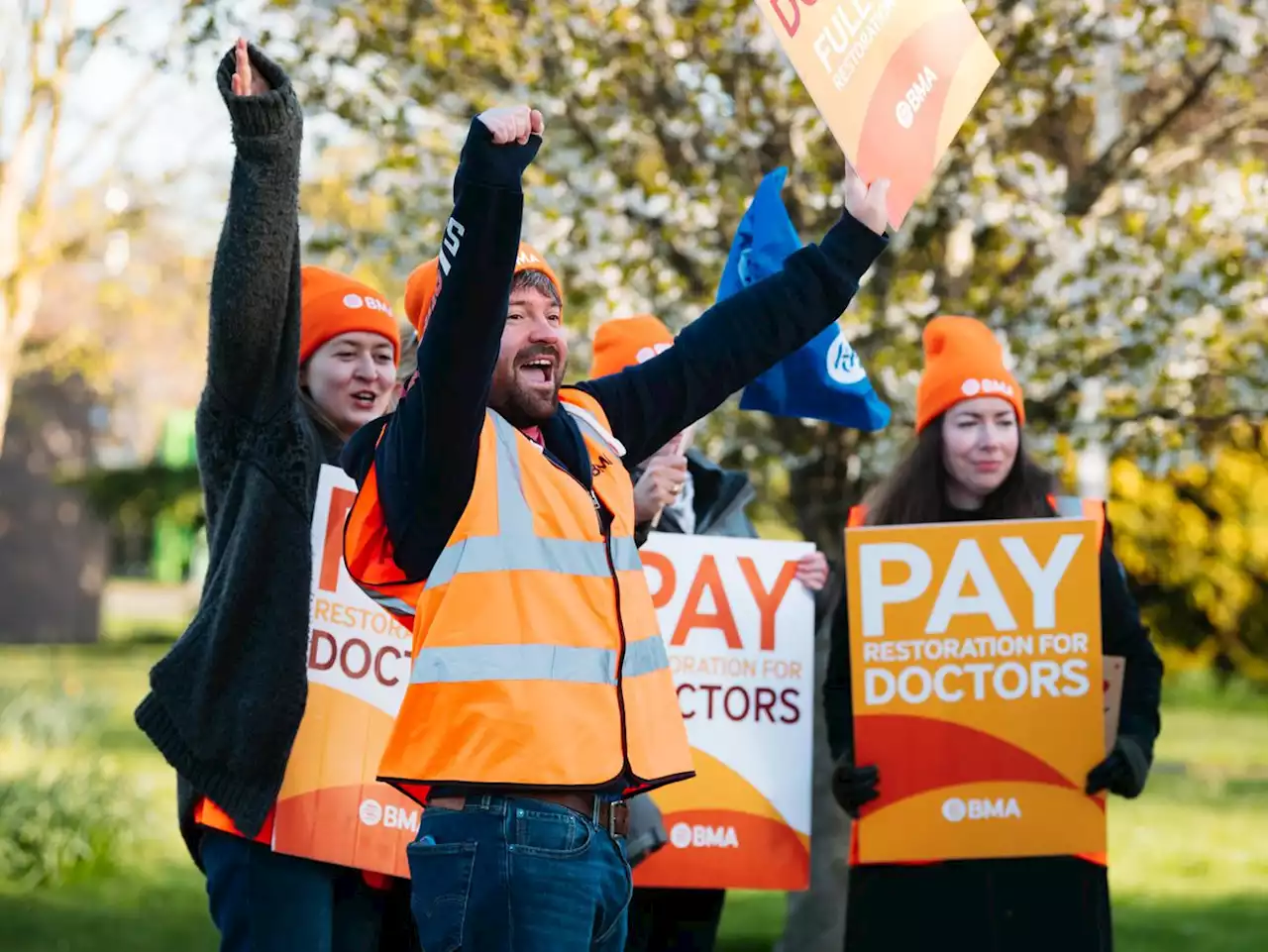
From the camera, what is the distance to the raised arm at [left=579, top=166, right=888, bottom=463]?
A: 3332 millimetres

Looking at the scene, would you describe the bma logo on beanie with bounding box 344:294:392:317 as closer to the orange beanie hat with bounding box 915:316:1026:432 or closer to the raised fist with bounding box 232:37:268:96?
the raised fist with bounding box 232:37:268:96

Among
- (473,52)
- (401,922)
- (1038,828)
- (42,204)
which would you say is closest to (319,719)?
(401,922)

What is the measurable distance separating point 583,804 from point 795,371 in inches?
81.5

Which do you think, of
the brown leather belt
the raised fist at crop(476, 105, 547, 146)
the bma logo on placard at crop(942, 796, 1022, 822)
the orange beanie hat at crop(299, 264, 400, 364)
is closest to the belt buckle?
the brown leather belt

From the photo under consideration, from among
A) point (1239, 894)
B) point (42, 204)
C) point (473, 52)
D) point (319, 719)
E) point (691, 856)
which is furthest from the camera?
point (42, 204)

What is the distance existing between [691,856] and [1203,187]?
4.16 meters

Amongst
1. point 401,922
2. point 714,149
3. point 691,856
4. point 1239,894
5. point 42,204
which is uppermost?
point 42,204

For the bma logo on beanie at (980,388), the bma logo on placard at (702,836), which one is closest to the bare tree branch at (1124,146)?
the bma logo on beanie at (980,388)

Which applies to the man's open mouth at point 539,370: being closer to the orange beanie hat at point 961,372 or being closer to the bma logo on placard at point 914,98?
the bma logo on placard at point 914,98

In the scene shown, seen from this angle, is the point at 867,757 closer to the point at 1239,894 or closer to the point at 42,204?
the point at 1239,894

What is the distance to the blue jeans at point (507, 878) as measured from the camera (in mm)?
2781

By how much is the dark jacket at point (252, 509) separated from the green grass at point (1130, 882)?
169 inches

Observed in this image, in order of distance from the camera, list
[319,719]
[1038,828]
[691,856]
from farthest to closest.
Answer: [691,856] < [1038,828] < [319,719]

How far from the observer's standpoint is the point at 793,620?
17.1ft
